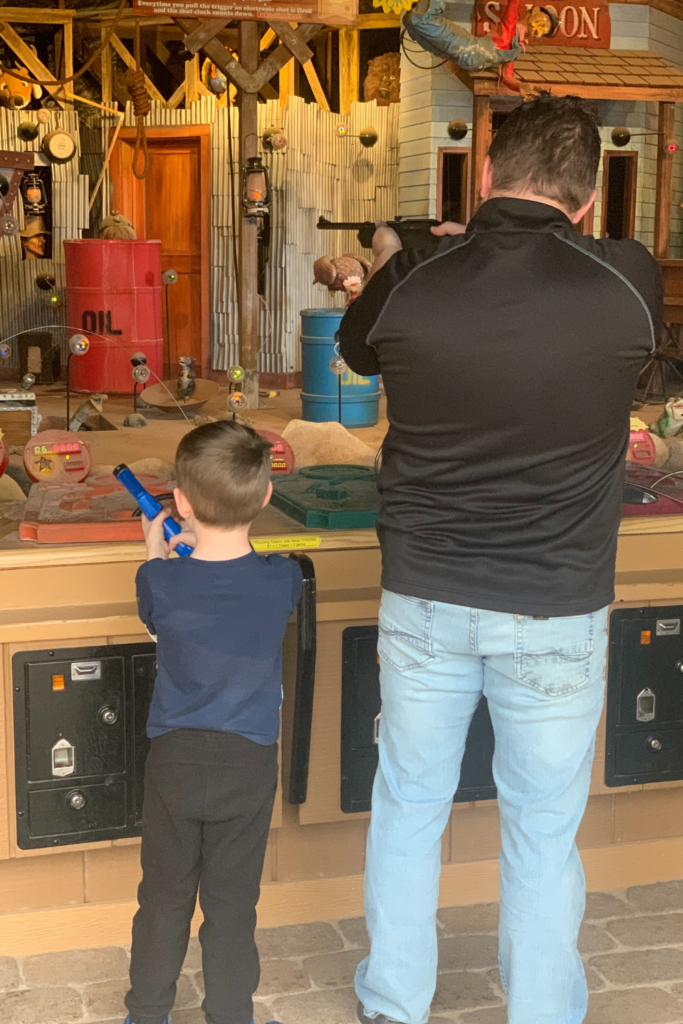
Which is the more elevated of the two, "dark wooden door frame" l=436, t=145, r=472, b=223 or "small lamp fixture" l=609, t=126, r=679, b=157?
"small lamp fixture" l=609, t=126, r=679, b=157

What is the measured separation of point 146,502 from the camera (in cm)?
211

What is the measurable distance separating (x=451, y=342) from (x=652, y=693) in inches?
48.8

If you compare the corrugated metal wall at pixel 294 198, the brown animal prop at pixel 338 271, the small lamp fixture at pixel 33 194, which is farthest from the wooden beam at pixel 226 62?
the brown animal prop at pixel 338 271

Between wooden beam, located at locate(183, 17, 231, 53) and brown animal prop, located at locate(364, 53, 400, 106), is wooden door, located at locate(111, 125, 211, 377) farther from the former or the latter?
wooden beam, located at locate(183, 17, 231, 53)

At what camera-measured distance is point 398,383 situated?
1946mm

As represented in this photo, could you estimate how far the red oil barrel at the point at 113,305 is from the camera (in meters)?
9.37

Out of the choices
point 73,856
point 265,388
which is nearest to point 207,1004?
point 73,856

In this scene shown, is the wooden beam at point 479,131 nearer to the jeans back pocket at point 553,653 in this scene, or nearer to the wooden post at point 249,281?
the wooden post at point 249,281

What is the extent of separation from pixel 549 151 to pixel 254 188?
7.11 meters

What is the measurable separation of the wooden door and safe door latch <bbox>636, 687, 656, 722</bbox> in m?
8.53

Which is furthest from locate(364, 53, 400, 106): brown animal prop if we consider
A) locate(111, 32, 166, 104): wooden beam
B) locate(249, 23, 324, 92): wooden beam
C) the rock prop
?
the rock prop

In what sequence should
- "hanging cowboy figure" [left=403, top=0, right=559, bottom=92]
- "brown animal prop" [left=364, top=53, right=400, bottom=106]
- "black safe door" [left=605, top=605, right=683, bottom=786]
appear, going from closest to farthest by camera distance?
"black safe door" [left=605, top=605, right=683, bottom=786] < "hanging cowboy figure" [left=403, top=0, right=559, bottom=92] < "brown animal prop" [left=364, top=53, right=400, bottom=106]

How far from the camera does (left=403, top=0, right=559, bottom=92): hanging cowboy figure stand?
8320mm

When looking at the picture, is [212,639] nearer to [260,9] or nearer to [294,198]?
[260,9]
